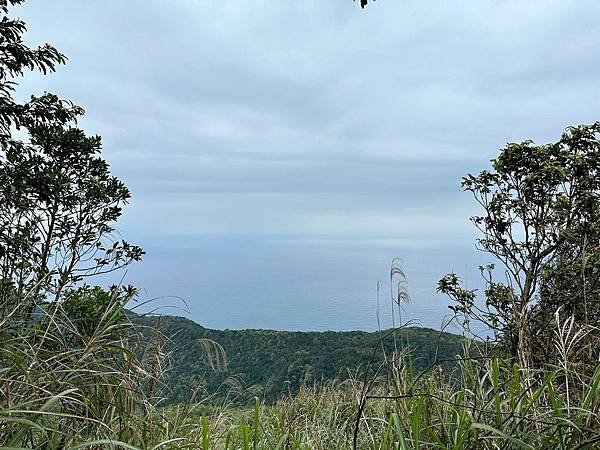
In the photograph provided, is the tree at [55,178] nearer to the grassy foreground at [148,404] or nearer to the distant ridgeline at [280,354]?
the distant ridgeline at [280,354]

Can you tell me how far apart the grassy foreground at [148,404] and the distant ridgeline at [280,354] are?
217mm

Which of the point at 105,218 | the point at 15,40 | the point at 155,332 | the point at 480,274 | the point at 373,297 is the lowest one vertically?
the point at 155,332

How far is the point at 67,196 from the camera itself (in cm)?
473

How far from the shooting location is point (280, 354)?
879cm

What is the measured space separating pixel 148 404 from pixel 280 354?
7.37 meters

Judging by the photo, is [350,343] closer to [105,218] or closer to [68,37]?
[105,218]

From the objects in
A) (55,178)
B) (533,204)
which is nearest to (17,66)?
(55,178)

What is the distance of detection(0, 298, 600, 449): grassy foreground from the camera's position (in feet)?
4.15

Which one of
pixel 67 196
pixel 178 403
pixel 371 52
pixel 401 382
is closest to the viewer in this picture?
pixel 401 382

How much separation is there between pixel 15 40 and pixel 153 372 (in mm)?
2771

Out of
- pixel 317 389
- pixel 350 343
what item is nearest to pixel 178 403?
pixel 317 389

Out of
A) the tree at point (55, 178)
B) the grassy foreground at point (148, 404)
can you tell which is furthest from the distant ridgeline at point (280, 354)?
the tree at point (55, 178)

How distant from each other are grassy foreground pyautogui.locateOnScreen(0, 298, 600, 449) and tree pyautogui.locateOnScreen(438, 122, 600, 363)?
2.87m

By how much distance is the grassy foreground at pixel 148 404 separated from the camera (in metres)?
1.27
